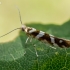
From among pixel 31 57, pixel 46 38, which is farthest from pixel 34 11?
pixel 31 57

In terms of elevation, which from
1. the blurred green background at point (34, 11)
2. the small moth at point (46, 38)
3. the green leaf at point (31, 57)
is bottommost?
the blurred green background at point (34, 11)

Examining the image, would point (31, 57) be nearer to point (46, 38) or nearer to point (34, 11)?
point (46, 38)

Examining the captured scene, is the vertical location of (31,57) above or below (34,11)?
above

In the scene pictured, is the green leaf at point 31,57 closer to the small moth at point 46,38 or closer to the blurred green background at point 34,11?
the small moth at point 46,38

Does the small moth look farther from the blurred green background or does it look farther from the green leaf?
the blurred green background

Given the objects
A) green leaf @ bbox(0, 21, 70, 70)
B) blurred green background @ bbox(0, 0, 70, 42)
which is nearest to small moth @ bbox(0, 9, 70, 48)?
green leaf @ bbox(0, 21, 70, 70)

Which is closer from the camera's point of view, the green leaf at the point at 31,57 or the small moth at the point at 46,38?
the green leaf at the point at 31,57

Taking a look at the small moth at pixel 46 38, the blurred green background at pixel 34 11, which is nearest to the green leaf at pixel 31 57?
the small moth at pixel 46 38

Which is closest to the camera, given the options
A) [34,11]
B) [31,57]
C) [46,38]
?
[31,57]
